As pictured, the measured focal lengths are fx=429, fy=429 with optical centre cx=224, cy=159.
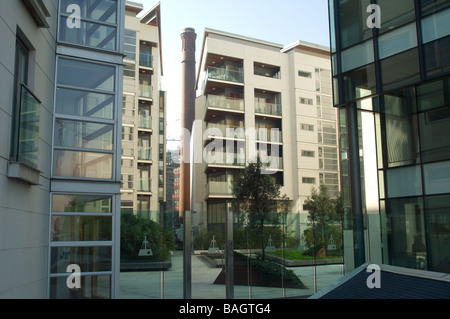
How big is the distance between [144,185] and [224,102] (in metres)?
10.4

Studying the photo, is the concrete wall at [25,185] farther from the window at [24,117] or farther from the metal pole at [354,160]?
the metal pole at [354,160]

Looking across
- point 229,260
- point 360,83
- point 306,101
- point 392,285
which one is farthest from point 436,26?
point 306,101

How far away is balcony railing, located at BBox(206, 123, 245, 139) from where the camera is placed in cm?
3834

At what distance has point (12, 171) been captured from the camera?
19.8ft

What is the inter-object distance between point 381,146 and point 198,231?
685 centimetres

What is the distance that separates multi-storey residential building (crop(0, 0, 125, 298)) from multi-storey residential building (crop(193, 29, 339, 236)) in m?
28.3

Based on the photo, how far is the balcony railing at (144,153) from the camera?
36688 mm

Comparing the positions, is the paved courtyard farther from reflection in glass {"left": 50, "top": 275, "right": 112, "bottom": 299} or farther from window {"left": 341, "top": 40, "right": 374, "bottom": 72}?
window {"left": 341, "top": 40, "right": 374, "bottom": 72}

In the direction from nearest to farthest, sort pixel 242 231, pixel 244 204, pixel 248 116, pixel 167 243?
1. pixel 167 243
2. pixel 242 231
3. pixel 244 204
4. pixel 248 116

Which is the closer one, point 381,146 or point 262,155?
point 381,146
